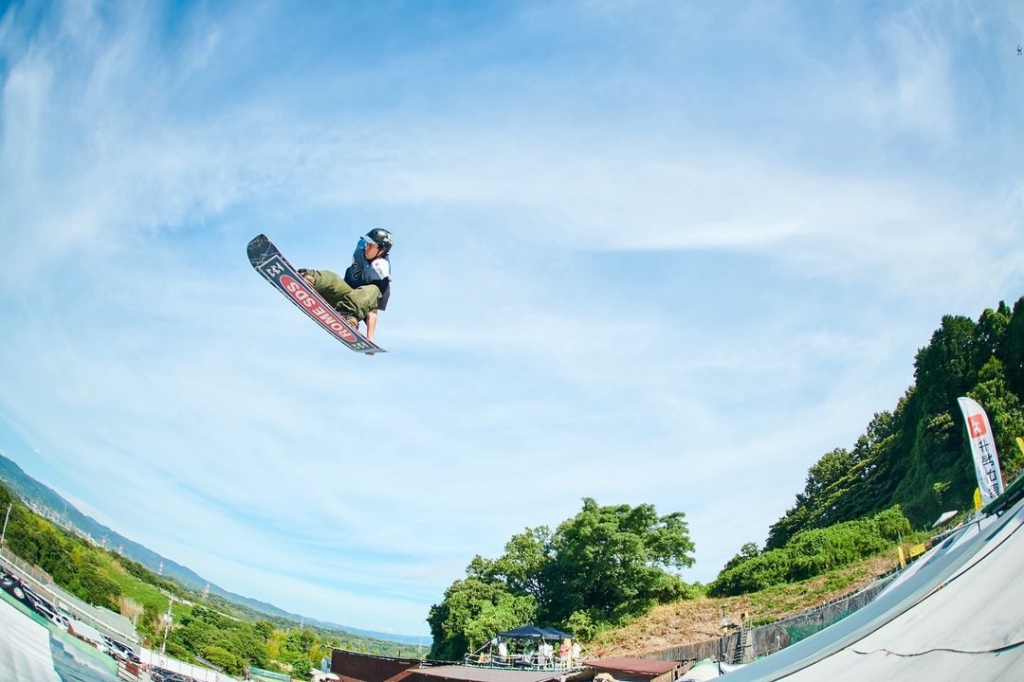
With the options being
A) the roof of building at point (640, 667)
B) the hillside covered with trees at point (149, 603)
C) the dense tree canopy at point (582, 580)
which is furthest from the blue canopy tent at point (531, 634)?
the hillside covered with trees at point (149, 603)

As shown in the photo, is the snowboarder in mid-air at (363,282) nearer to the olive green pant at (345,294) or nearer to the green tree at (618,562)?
the olive green pant at (345,294)

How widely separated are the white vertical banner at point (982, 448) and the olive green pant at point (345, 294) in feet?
51.1

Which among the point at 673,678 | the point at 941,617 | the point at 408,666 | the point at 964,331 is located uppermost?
the point at 964,331

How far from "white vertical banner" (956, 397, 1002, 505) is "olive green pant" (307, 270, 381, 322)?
1557 centimetres

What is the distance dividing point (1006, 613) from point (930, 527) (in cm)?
2944

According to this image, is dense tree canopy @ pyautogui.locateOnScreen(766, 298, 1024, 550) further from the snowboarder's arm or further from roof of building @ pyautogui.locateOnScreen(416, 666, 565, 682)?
the snowboarder's arm

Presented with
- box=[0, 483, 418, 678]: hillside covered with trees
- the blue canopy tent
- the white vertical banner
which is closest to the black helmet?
box=[0, 483, 418, 678]: hillside covered with trees

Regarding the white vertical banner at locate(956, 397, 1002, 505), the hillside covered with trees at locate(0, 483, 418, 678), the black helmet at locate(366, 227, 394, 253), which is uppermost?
the black helmet at locate(366, 227, 394, 253)

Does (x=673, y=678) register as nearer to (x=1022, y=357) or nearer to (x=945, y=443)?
(x=945, y=443)

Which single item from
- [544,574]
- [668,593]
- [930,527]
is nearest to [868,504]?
[930,527]

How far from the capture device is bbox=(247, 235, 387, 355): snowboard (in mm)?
8164

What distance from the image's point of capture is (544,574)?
128 feet

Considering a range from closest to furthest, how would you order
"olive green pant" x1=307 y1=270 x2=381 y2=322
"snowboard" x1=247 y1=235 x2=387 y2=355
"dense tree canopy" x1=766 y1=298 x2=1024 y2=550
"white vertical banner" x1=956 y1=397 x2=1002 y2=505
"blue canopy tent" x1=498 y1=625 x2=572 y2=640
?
"snowboard" x1=247 y1=235 x2=387 y2=355 → "olive green pant" x1=307 y1=270 x2=381 y2=322 → "white vertical banner" x1=956 y1=397 x2=1002 y2=505 → "blue canopy tent" x1=498 y1=625 x2=572 y2=640 → "dense tree canopy" x1=766 y1=298 x2=1024 y2=550

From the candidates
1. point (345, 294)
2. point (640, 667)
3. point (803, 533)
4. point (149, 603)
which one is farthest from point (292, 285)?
point (149, 603)
